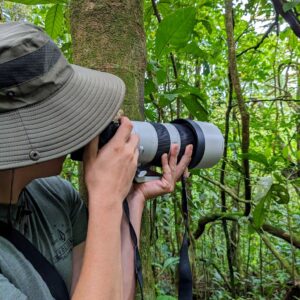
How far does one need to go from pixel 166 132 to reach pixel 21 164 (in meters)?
0.41

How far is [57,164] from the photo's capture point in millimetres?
694

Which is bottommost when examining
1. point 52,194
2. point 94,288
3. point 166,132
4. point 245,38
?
point 94,288

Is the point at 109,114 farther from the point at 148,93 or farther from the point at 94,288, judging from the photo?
the point at 148,93

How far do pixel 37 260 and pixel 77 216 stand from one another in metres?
0.18

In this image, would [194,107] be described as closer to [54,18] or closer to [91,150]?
[54,18]

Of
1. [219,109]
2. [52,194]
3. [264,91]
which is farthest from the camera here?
[264,91]

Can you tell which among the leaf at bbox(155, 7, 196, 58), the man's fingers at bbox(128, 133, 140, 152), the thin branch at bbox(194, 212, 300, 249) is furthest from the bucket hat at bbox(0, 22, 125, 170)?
the thin branch at bbox(194, 212, 300, 249)

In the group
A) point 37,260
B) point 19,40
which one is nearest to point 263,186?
point 37,260

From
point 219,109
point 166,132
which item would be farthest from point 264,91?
point 166,132

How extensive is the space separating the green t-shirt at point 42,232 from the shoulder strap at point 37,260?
0.6 inches

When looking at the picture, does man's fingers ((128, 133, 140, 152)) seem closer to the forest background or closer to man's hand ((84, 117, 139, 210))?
man's hand ((84, 117, 139, 210))

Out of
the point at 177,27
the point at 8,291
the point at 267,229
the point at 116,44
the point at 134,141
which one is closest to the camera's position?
the point at 8,291

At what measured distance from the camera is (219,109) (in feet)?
11.3

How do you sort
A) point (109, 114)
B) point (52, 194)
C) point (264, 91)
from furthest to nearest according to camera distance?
point (264, 91), point (52, 194), point (109, 114)
